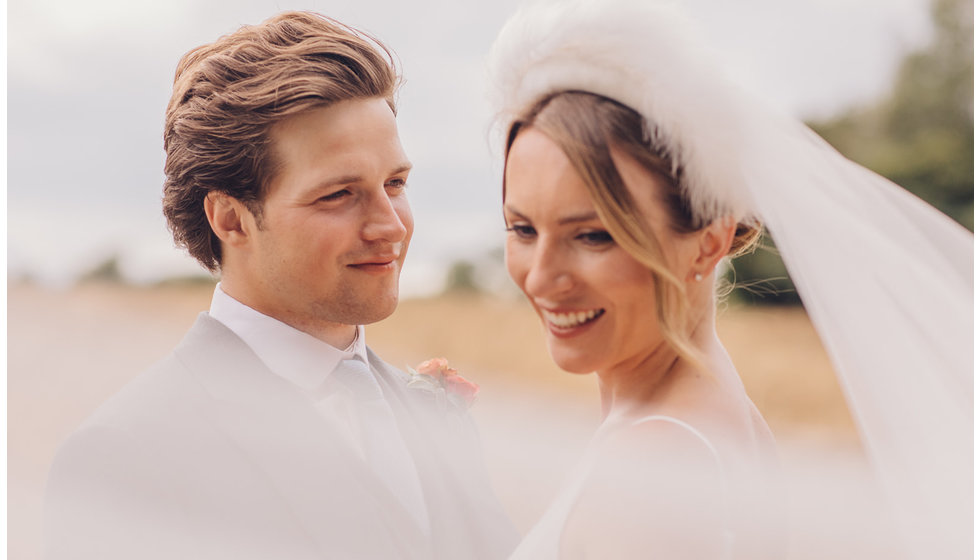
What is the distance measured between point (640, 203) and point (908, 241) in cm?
76

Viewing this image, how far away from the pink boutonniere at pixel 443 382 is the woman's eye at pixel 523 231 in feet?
3.47

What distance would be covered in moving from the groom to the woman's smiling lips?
0.66m

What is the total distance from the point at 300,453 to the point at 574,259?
2.90 ft

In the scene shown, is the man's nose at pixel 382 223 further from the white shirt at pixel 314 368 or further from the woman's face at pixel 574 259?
the woman's face at pixel 574 259

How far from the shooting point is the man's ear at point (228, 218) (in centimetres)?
216

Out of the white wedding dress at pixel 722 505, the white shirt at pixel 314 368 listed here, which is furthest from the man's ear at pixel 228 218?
the white wedding dress at pixel 722 505

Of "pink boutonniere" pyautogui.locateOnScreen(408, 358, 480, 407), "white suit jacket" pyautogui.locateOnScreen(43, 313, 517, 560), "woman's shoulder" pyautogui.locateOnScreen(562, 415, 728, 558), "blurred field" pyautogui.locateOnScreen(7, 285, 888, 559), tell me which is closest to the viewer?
"woman's shoulder" pyautogui.locateOnScreen(562, 415, 728, 558)

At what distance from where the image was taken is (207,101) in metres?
2.12

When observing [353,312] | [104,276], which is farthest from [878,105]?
[353,312]

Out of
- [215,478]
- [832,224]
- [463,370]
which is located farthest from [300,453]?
[463,370]

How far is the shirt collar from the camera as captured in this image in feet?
7.20

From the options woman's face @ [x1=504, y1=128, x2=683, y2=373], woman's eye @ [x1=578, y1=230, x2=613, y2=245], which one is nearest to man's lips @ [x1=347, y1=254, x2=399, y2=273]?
woman's face @ [x1=504, y1=128, x2=683, y2=373]

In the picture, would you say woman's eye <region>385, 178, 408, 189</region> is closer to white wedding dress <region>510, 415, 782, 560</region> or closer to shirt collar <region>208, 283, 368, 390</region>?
shirt collar <region>208, 283, 368, 390</region>

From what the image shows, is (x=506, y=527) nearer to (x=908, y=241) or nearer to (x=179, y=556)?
(x=179, y=556)
